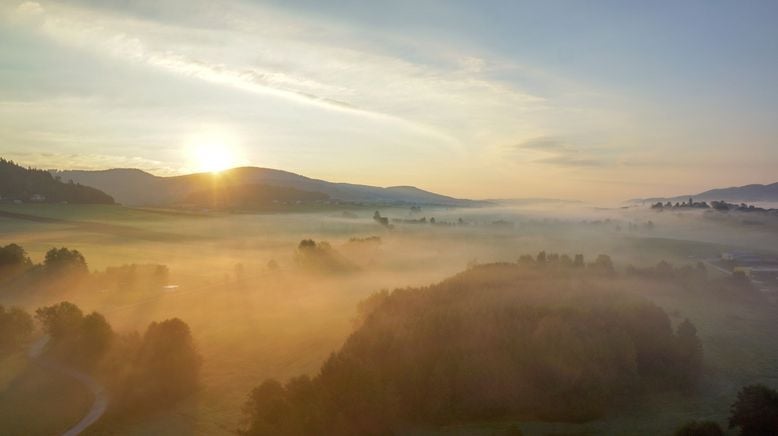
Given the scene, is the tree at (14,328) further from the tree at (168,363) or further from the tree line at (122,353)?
the tree at (168,363)

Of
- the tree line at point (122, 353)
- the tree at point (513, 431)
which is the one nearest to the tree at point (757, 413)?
the tree at point (513, 431)

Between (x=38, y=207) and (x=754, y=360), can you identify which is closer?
(x=754, y=360)

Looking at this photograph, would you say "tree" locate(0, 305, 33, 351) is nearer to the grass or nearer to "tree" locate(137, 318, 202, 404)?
the grass

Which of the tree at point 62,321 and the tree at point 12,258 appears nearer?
the tree at point 62,321

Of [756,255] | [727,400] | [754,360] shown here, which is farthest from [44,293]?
[756,255]

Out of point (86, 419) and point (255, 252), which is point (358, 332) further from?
point (255, 252)

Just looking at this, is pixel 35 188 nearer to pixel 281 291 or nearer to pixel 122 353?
pixel 281 291

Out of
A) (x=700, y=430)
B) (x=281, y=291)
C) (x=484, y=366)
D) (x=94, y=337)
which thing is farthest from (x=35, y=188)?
(x=700, y=430)
